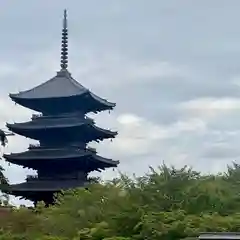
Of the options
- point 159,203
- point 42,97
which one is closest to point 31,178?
point 42,97

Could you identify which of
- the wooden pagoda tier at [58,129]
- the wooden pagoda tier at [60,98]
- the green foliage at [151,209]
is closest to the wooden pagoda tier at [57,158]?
the wooden pagoda tier at [58,129]

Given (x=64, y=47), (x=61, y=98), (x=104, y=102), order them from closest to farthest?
(x=61, y=98) → (x=104, y=102) → (x=64, y=47)

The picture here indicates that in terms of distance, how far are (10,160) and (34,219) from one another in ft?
52.0

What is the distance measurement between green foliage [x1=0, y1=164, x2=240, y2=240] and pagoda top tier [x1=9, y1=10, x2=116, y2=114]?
56.2ft

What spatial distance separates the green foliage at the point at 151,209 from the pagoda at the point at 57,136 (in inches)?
641

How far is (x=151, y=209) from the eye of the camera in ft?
59.3

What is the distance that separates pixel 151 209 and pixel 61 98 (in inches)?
832

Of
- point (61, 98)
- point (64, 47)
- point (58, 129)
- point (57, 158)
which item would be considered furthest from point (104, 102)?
point (64, 47)

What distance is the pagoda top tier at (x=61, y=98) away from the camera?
38.7 meters

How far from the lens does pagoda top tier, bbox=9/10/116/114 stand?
38.7 metres

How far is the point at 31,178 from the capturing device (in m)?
39.1

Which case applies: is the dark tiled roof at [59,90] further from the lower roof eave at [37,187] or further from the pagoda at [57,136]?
the lower roof eave at [37,187]

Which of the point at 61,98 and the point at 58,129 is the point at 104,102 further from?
the point at 58,129

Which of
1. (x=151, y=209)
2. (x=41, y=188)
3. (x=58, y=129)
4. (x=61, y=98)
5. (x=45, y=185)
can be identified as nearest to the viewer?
(x=151, y=209)
